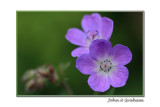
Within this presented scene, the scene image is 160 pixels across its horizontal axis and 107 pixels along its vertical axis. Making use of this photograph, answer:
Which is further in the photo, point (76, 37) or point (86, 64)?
point (76, 37)

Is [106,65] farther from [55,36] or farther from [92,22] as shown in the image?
[55,36]

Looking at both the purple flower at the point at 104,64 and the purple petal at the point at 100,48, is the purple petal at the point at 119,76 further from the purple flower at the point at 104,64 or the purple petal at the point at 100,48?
the purple petal at the point at 100,48

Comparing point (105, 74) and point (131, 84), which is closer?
point (105, 74)

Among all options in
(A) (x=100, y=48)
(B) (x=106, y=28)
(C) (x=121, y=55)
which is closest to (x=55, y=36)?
(B) (x=106, y=28)

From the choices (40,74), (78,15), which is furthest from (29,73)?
(78,15)

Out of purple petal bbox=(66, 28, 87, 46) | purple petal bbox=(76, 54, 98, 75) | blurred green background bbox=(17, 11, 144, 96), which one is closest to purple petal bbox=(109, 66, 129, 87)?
purple petal bbox=(76, 54, 98, 75)

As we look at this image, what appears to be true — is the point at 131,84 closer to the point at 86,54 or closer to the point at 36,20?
the point at 86,54

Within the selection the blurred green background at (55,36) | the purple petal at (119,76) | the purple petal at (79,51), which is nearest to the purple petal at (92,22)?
the purple petal at (79,51)
